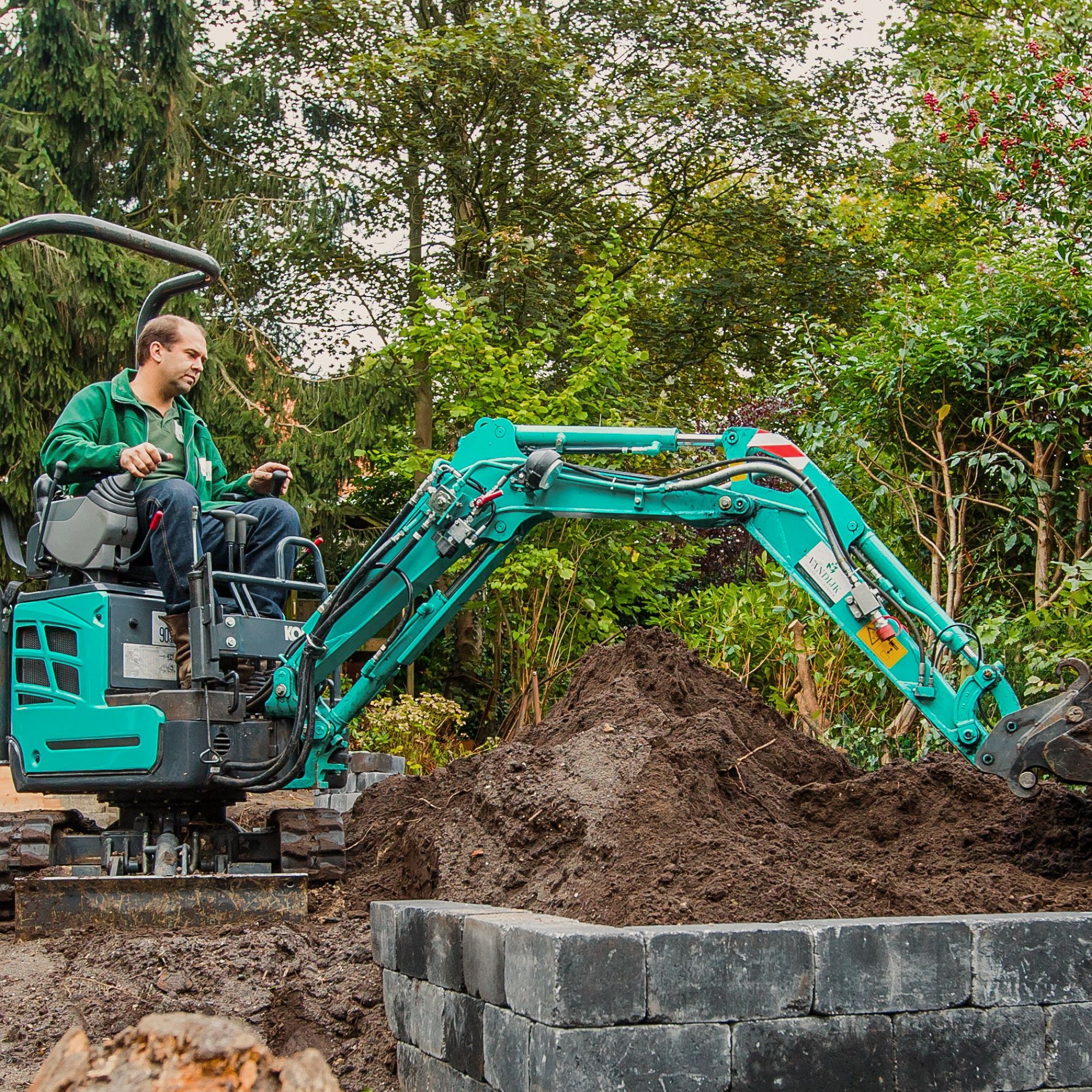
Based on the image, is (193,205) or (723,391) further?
(723,391)

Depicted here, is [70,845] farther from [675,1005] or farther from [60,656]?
[675,1005]

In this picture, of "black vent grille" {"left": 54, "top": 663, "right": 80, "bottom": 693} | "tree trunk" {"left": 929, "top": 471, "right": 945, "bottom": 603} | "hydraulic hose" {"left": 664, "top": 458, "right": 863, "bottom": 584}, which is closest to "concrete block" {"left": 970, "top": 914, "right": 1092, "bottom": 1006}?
"hydraulic hose" {"left": 664, "top": 458, "right": 863, "bottom": 584}

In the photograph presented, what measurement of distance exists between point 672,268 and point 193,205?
17.6 ft

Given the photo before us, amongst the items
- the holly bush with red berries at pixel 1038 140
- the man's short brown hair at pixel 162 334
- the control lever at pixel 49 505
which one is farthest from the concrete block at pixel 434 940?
the holly bush with red berries at pixel 1038 140

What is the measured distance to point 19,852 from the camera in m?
5.52

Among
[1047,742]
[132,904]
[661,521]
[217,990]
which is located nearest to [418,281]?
[661,521]

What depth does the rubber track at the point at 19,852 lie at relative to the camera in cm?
553

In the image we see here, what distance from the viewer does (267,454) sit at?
12.8m

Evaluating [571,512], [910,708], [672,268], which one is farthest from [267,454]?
[571,512]

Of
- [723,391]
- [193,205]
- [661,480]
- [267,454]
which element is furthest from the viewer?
[723,391]

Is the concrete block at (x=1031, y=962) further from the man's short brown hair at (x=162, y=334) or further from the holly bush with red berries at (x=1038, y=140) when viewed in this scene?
the holly bush with red berries at (x=1038, y=140)

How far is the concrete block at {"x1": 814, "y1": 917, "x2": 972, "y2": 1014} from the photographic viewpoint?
10.7 feet

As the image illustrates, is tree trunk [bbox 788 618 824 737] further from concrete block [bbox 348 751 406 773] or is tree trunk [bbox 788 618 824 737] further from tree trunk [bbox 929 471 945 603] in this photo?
concrete block [bbox 348 751 406 773]

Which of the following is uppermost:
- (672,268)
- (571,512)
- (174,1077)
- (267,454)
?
(672,268)
